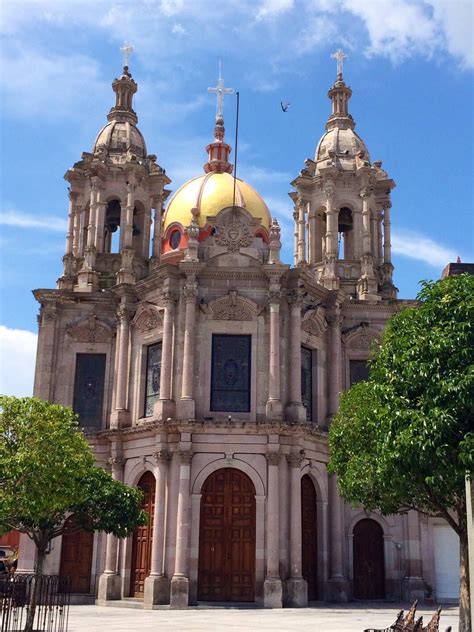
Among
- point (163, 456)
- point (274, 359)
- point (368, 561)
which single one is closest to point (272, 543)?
point (163, 456)

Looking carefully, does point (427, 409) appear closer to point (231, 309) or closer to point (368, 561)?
point (231, 309)

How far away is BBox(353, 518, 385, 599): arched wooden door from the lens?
35.8 m

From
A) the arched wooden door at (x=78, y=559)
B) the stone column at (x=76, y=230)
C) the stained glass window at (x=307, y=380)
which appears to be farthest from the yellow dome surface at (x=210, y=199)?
the arched wooden door at (x=78, y=559)

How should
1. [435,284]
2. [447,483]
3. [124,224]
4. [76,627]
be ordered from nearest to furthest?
[447,483] < [435,284] < [76,627] < [124,224]

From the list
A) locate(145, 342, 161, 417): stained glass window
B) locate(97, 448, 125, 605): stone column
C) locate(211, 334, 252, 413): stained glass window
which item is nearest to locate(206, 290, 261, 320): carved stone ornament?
locate(211, 334, 252, 413): stained glass window

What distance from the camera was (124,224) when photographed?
41.9 metres

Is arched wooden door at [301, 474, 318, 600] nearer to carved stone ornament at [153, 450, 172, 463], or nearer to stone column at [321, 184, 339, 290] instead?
carved stone ornament at [153, 450, 172, 463]

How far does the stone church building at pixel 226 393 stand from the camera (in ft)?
106

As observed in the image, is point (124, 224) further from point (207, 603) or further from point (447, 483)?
point (447, 483)

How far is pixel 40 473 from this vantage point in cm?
2059

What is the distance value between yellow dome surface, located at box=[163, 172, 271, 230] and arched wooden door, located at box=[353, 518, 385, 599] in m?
17.6

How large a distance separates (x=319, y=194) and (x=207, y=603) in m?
22.4

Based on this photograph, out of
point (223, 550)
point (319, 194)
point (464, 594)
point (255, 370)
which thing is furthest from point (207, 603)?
point (319, 194)

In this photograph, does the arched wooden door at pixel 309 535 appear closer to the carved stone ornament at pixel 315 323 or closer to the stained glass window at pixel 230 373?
the stained glass window at pixel 230 373
